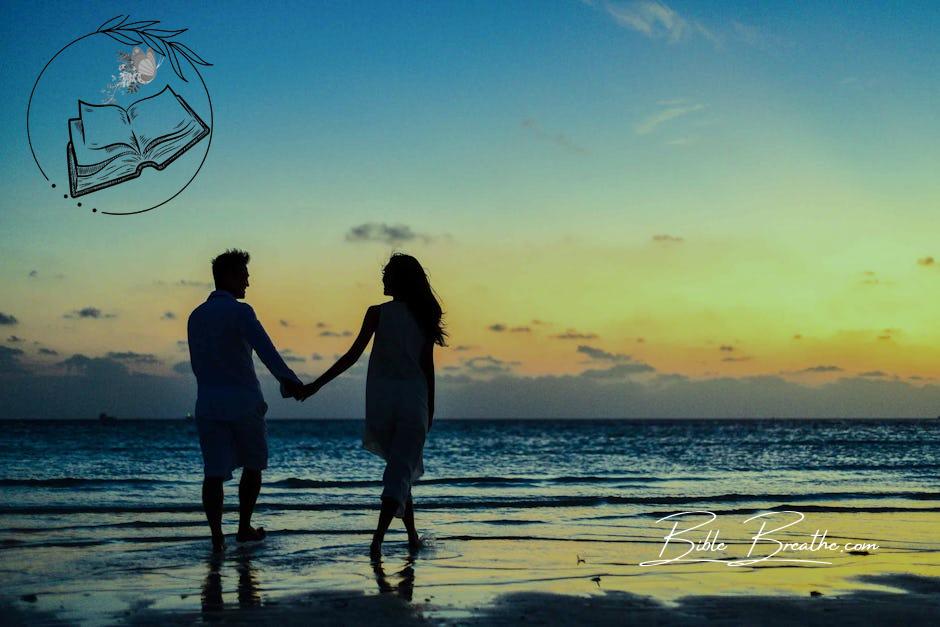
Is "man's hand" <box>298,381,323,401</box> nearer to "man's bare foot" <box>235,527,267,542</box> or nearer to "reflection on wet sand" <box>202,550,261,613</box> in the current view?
"reflection on wet sand" <box>202,550,261,613</box>

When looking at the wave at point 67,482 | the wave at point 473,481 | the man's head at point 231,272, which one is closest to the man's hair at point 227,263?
the man's head at point 231,272

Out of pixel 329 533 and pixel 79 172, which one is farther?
pixel 329 533

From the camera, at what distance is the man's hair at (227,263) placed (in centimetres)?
647

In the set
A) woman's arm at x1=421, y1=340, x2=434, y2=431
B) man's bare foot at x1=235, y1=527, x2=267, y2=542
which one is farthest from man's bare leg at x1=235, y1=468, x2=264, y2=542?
woman's arm at x1=421, y1=340, x2=434, y2=431

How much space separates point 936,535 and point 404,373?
17.9 feet

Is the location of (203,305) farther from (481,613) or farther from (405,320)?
(481,613)

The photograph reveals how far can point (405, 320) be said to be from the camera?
6.25m

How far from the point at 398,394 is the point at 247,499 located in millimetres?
1551

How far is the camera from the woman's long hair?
6316 millimetres

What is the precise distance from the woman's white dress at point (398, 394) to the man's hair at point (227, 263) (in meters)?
1.15

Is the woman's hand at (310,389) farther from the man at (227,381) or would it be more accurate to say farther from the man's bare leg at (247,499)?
the man's bare leg at (247,499)

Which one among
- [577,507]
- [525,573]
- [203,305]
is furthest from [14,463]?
[525,573]

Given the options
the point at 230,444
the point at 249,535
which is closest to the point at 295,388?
the point at 230,444

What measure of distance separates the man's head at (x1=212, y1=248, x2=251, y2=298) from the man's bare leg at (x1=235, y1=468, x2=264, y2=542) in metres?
1.35
